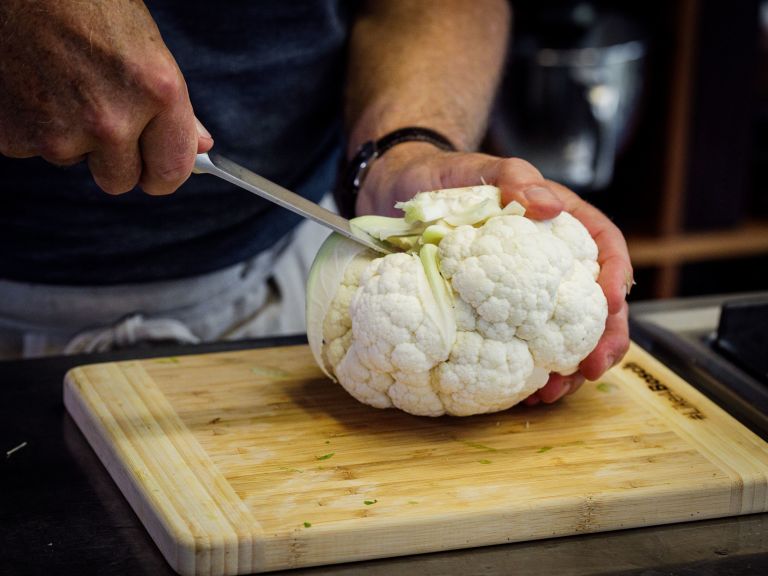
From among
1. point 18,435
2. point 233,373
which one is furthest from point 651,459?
point 18,435

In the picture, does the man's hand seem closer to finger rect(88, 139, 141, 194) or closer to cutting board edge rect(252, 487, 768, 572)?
cutting board edge rect(252, 487, 768, 572)

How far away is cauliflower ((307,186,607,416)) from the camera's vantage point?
41.8 inches

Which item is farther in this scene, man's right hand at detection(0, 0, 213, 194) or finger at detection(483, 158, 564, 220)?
finger at detection(483, 158, 564, 220)

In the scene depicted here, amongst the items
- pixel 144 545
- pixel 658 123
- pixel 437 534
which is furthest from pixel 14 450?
pixel 658 123

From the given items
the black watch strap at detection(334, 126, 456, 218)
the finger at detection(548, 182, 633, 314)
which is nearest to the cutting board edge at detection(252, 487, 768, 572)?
the finger at detection(548, 182, 633, 314)

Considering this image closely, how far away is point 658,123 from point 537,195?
1757 mm

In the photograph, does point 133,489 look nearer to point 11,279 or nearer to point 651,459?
point 651,459

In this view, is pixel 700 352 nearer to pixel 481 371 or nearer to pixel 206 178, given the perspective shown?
pixel 481 371

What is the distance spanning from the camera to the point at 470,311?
1.08 m

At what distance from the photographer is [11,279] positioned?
1489 millimetres

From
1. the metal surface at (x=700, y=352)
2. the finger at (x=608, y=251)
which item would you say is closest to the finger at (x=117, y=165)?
the finger at (x=608, y=251)

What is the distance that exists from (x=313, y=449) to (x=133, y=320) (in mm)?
529

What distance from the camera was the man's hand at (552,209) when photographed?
1.13m

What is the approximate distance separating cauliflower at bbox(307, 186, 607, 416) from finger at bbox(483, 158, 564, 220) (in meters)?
0.01
